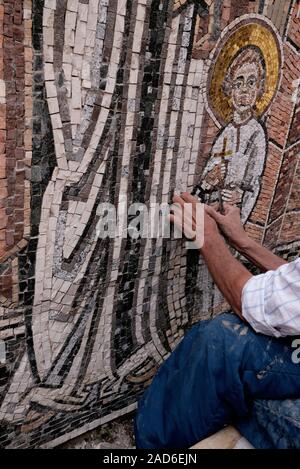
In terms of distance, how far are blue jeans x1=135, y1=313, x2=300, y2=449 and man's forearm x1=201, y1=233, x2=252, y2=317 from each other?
0.10 meters

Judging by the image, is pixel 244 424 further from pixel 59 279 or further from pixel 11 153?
pixel 11 153

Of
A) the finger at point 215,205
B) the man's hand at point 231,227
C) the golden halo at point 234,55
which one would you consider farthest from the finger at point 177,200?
the golden halo at point 234,55

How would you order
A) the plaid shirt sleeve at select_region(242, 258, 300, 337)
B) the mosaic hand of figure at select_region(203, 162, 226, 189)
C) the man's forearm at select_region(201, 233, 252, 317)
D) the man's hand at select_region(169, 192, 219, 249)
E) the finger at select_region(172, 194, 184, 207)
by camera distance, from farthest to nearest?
the mosaic hand of figure at select_region(203, 162, 226, 189)
the finger at select_region(172, 194, 184, 207)
the man's hand at select_region(169, 192, 219, 249)
the man's forearm at select_region(201, 233, 252, 317)
the plaid shirt sleeve at select_region(242, 258, 300, 337)

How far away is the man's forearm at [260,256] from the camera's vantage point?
2.34 m

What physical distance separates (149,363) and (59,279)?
856 millimetres

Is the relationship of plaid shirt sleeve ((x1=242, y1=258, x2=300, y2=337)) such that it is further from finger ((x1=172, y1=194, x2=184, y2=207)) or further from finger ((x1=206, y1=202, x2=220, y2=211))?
finger ((x1=206, y1=202, x2=220, y2=211))

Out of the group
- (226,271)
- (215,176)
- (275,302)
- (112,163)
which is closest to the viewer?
(275,302)

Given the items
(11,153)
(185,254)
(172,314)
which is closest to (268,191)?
(185,254)

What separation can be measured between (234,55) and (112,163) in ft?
2.50

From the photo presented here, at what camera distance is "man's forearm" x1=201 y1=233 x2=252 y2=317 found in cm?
194

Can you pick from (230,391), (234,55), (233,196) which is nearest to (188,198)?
(233,196)

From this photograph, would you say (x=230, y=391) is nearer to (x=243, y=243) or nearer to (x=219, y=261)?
(x=219, y=261)

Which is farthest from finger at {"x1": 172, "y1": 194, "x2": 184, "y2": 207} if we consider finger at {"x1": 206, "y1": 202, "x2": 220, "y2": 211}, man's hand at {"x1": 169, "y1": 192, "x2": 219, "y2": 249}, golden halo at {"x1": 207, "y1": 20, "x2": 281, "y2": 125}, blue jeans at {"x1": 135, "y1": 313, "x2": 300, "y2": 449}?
blue jeans at {"x1": 135, "y1": 313, "x2": 300, "y2": 449}

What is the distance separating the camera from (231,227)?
8.24 feet
